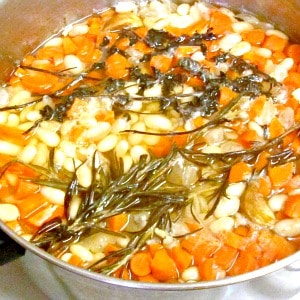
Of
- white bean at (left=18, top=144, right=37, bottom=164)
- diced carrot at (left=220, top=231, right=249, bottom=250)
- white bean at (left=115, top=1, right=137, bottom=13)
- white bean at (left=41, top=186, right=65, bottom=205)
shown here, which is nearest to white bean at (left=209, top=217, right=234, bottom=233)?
diced carrot at (left=220, top=231, right=249, bottom=250)

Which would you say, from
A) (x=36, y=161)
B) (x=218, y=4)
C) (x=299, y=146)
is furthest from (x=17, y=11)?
(x=299, y=146)

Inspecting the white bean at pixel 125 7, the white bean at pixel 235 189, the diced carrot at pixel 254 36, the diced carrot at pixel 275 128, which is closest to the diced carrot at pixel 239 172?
the white bean at pixel 235 189

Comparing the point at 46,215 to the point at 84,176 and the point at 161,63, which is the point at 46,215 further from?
the point at 161,63

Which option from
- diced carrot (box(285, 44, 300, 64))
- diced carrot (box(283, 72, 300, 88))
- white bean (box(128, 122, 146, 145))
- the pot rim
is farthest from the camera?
diced carrot (box(285, 44, 300, 64))

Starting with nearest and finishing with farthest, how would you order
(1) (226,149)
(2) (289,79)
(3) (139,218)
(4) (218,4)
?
1. (3) (139,218)
2. (1) (226,149)
3. (2) (289,79)
4. (4) (218,4)

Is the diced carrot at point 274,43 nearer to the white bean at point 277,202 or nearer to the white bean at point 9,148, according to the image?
the white bean at point 277,202

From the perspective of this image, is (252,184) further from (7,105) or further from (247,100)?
(7,105)

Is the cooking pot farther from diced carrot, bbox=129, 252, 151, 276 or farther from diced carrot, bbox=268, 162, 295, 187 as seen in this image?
diced carrot, bbox=268, 162, 295, 187
